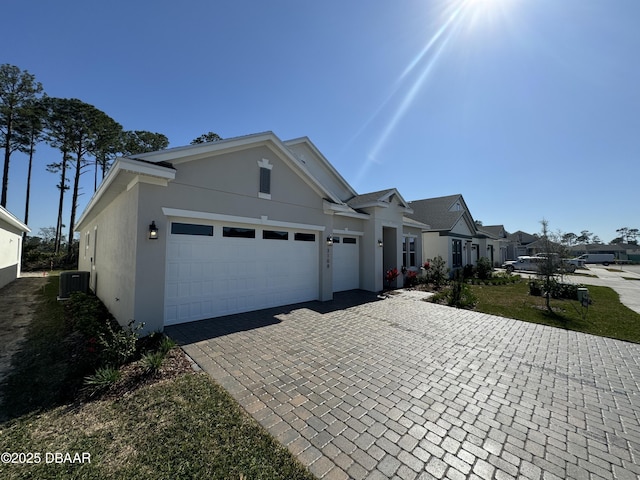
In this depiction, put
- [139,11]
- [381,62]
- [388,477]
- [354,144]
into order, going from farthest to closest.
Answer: [354,144], [381,62], [139,11], [388,477]

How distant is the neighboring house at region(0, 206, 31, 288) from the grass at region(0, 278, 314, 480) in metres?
13.9

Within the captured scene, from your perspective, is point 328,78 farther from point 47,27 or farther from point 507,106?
point 47,27

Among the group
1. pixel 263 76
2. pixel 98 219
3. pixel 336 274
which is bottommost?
pixel 336 274

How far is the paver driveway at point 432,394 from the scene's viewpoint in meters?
2.72

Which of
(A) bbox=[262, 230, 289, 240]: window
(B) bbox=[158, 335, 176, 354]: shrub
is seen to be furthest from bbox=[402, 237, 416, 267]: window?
(B) bbox=[158, 335, 176, 354]: shrub

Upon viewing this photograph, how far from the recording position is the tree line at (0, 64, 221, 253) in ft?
74.2

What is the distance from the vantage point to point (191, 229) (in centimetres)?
708

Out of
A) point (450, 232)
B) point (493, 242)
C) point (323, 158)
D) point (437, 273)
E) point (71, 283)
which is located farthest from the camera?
point (493, 242)

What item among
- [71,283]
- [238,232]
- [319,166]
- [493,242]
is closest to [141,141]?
[71,283]

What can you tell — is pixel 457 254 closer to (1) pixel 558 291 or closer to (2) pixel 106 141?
(1) pixel 558 291

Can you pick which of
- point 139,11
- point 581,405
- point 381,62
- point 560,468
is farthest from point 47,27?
point 581,405

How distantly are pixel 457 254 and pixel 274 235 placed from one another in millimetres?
17490

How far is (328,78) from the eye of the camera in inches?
413

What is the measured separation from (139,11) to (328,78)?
6.48 meters
